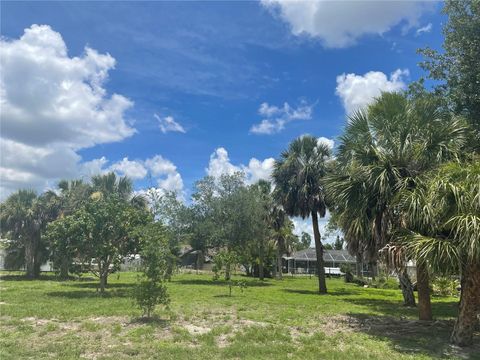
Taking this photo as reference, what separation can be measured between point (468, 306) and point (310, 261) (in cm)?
5201

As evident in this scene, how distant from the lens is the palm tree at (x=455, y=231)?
8.09 meters

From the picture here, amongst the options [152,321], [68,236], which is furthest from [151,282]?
[68,236]

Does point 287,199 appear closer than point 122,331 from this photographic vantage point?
No

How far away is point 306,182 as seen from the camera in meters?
25.8

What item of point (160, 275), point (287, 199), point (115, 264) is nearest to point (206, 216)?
point (287, 199)

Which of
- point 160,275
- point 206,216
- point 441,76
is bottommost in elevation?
point 160,275

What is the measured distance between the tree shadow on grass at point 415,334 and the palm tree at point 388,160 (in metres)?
0.92

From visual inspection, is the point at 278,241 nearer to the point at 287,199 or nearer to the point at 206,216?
the point at 206,216

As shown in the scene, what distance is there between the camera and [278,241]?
4334 centimetres

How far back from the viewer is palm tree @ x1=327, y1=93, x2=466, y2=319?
11539mm

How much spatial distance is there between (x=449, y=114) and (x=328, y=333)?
778cm

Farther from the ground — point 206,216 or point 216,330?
point 206,216

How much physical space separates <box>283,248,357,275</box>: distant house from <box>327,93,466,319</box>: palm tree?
151ft

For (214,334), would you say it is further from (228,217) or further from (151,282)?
(228,217)
